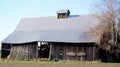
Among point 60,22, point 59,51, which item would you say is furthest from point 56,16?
point 59,51

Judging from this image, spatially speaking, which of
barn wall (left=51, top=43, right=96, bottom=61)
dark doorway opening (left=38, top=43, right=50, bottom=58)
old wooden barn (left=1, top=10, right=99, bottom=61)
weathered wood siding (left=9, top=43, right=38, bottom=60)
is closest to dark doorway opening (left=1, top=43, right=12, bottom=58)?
old wooden barn (left=1, top=10, right=99, bottom=61)

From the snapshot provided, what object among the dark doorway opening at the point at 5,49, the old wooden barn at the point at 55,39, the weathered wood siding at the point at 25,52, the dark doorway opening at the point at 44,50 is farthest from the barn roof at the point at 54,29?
the dark doorway opening at the point at 44,50

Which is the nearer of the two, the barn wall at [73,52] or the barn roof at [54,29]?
the barn wall at [73,52]

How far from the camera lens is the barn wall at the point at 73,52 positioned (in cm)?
4472

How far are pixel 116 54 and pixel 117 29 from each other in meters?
4.34

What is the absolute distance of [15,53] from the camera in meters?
47.9

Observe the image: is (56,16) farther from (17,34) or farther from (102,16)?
(102,16)

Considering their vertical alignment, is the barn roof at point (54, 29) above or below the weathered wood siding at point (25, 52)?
above

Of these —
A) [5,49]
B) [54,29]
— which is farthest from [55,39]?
[5,49]

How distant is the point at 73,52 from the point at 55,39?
397 centimetres

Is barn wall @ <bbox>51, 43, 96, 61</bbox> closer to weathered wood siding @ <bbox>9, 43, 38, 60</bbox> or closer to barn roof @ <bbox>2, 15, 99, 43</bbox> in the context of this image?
barn roof @ <bbox>2, 15, 99, 43</bbox>

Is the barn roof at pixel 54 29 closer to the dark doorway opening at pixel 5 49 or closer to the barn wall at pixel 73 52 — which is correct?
the barn wall at pixel 73 52

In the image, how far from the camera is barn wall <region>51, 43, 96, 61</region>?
44.7 meters

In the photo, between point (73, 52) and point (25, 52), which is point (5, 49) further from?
point (73, 52)
